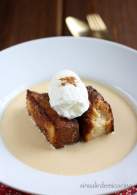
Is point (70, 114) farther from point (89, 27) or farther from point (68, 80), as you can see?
point (89, 27)

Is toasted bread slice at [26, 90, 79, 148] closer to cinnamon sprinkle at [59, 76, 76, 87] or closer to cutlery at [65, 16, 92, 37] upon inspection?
cinnamon sprinkle at [59, 76, 76, 87]

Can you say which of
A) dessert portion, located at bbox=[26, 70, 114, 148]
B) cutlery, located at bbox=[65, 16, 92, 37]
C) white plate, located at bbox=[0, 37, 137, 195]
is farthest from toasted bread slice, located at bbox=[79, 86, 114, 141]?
cutlery, located at bbox=[65, 16, 92, 37]

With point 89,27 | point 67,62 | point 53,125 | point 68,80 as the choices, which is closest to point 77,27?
point 89,27

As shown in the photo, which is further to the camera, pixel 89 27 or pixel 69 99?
pixel 89 27

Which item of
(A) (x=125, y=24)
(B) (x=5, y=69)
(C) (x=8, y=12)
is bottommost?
(B) (x=5, y=69)

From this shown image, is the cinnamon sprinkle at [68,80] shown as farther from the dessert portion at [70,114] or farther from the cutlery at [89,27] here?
the cutlery at [89,27]

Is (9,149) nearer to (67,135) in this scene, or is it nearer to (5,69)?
(67,135)

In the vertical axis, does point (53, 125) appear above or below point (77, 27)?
below

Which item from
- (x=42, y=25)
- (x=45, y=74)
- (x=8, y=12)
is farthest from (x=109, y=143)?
(x=8, y=12)
